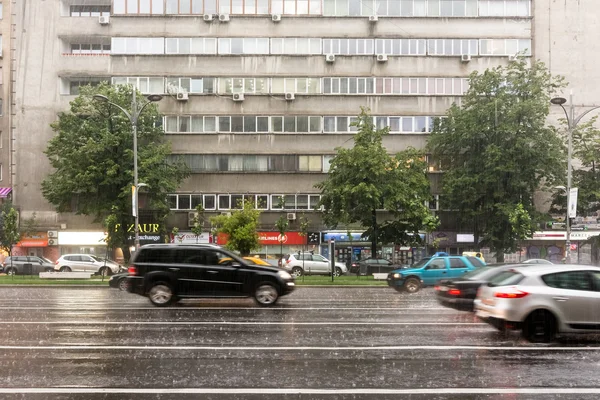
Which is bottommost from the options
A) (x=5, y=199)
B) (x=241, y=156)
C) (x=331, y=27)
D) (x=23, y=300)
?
(x=23, y=300)

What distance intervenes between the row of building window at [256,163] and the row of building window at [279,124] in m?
2.05

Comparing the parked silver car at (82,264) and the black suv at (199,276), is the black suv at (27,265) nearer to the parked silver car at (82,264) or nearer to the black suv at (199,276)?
the parked silver car at (82,264)

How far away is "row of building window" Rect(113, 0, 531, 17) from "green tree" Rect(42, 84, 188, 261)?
8573 millimetres

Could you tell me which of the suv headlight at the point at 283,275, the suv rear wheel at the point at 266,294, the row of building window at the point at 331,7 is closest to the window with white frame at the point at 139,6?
the row of building window at the point at 331,7

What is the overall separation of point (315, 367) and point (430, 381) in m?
1.58

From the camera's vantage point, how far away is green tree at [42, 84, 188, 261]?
4225cm

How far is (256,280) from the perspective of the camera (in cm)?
1683

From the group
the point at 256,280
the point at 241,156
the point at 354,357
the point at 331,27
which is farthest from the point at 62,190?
the point at 354,357

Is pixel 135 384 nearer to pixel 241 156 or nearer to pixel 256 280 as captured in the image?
pixel 256 280

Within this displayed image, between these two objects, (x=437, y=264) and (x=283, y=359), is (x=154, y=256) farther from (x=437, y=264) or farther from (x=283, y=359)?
(x=437, y=264)

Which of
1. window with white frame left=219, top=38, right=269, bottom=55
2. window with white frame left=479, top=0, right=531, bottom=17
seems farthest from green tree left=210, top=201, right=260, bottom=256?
window with white frame left=479, top=0, right=531, bottom=17

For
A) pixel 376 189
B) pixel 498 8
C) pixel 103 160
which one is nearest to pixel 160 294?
pixel 376 189

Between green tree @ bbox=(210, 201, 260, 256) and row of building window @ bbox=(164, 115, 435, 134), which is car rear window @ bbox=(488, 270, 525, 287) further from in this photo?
row of building window @ bbox=(164, 115, 435, 134)

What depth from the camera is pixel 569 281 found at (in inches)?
429
